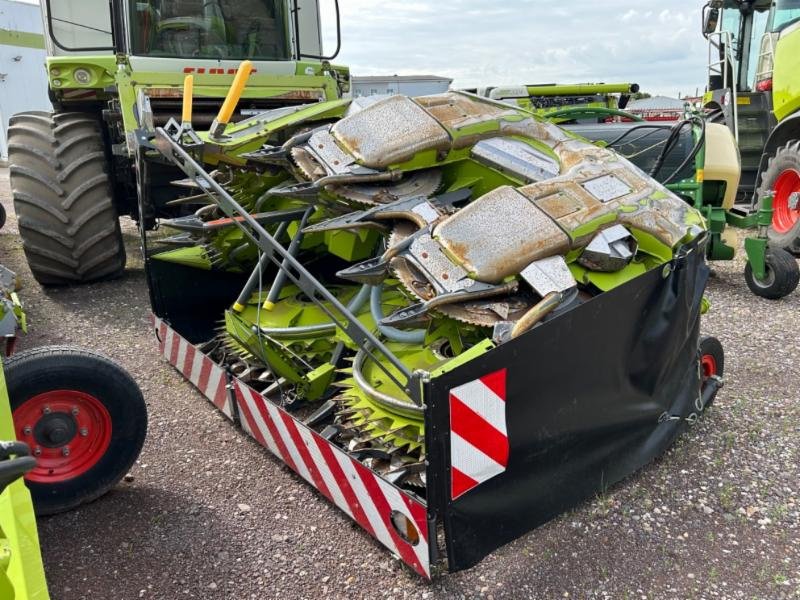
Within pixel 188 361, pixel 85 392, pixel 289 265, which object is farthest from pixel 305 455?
pixel 188 361

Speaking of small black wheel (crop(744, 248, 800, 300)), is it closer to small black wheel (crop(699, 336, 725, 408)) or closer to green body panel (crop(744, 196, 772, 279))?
green body panel (crop(744, 196, 772, 279))

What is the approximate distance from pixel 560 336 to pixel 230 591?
1.30 m

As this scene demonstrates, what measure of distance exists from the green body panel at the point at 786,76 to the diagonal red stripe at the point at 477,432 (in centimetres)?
589

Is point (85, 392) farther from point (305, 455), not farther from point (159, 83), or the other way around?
point (159, 83)

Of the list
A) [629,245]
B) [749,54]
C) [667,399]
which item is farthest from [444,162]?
[749,54]

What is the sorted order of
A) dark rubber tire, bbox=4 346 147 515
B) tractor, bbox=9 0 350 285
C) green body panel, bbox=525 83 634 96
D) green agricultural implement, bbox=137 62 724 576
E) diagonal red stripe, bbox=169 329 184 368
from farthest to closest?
green body panel, bbox=525 83 634 96
tractor, bbox=9 0 350 285
diagonal red stripe, bbox=169 329 184 368
dark rubber tire, bbox=4 346 147 515
green agricultural implement, bbox=137 62 724 576

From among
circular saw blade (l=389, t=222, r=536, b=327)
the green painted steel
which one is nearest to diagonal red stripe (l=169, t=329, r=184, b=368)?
circular saw blade (l=389, t=222, r=536, b=327)

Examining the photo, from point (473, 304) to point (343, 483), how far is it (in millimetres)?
773

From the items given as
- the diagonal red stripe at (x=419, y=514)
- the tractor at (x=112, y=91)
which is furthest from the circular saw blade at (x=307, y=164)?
the tractor at (x=112, y=91)

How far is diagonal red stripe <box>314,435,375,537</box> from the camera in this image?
2233 mm

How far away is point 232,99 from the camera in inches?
113

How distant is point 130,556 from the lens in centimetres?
228

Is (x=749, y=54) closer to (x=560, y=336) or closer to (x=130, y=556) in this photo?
(x=560, y=336)

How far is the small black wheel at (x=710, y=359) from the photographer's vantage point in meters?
2.93
